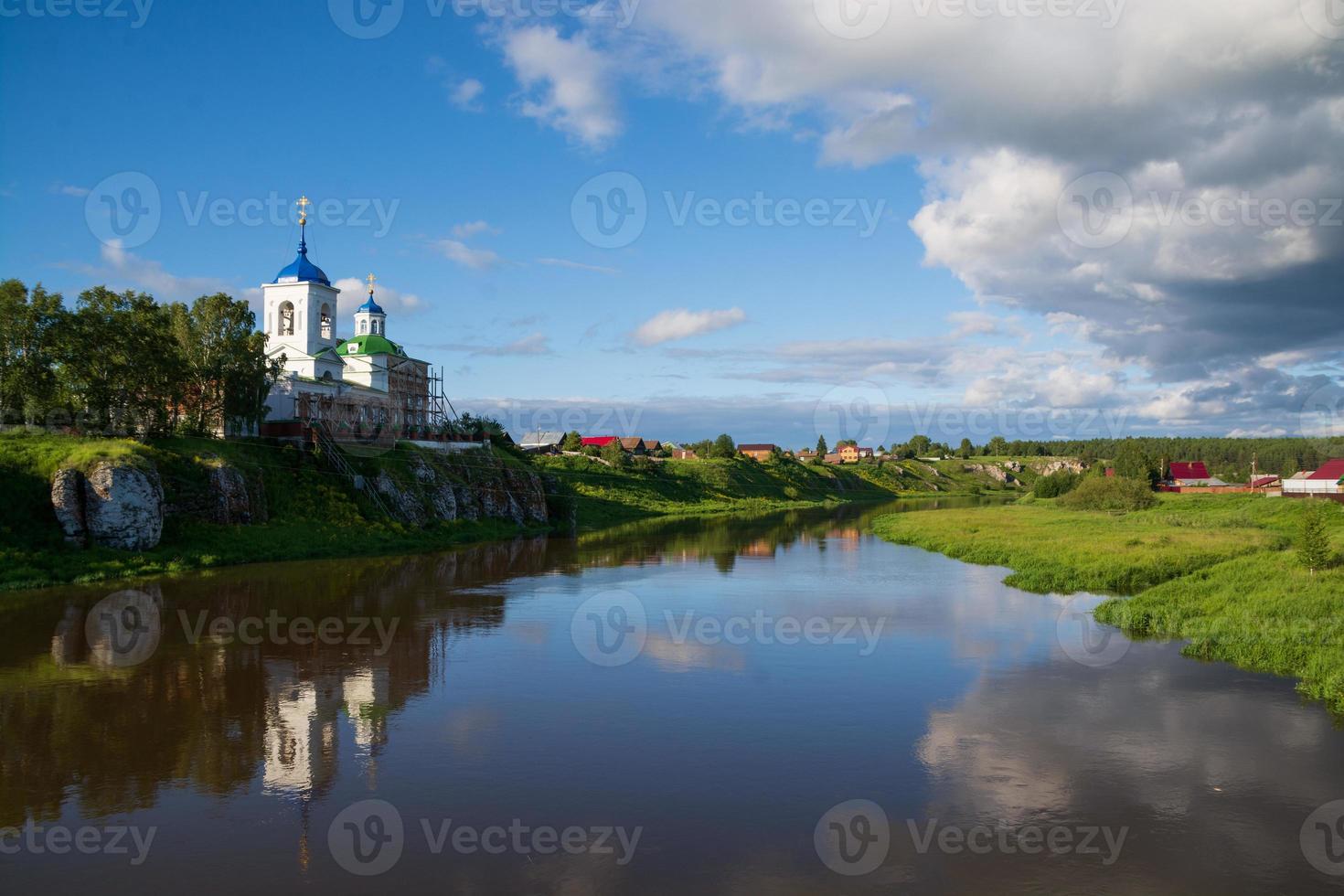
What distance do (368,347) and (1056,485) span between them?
78556 mm

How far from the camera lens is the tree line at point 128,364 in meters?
36.6

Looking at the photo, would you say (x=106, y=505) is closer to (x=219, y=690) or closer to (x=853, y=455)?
(x=219, y=690)

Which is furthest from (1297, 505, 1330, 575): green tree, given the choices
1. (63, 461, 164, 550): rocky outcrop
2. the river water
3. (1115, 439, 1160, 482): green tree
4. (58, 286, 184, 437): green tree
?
(1115, 439, 1160, 482): green tree

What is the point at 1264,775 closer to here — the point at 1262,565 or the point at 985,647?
the point at 985,647

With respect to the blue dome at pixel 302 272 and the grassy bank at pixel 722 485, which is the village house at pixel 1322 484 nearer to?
the grassy bank at pixel 722 485

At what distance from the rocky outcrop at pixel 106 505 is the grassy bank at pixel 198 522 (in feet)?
1.70

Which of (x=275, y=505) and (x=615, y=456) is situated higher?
(x=615, y=456)

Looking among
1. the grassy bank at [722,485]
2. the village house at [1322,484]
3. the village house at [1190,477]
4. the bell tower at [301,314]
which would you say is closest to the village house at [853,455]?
the grassy bank at [722,485]

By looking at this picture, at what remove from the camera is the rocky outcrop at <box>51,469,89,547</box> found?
32.9 m

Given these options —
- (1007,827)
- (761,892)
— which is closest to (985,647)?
(1007,827)

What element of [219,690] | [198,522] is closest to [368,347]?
[198,522]

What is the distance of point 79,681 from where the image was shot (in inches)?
749

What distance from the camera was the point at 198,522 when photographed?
127 feet

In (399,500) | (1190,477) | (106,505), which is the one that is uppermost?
(106,505)
